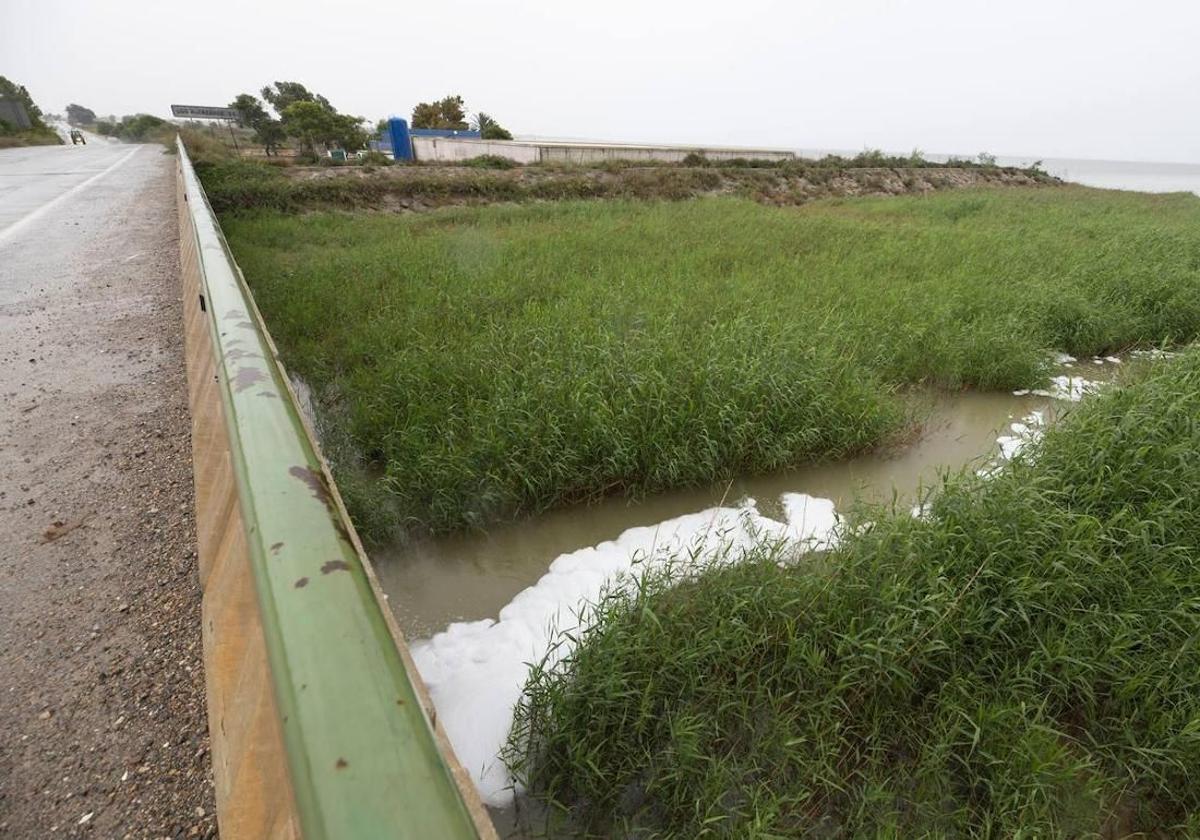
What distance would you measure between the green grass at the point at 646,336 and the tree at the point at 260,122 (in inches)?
1019

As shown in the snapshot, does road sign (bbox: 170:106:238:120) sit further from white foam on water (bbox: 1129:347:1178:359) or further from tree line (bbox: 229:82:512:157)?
white foam on water (bbox: 1129:347:1178:359)

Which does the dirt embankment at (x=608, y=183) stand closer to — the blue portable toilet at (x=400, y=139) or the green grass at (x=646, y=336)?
the green grass at (x=646, y=336)

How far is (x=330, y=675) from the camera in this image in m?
0.70

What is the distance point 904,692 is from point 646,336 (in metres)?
3.08

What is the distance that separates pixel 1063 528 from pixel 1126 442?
102 centimetres

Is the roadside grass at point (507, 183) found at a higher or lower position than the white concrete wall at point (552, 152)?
lower

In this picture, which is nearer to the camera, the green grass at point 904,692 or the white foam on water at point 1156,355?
the green grass at point 904,692

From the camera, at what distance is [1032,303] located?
641 centimetres

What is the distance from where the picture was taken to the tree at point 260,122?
30266 millimetres

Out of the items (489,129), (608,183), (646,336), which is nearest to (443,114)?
(489,129)

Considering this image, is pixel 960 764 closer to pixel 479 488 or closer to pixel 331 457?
pixel 479 488

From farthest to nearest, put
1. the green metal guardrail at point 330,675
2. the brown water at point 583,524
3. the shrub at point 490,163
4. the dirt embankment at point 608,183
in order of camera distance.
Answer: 1. the shrub at point 490,163
2. the dirt embankment at point 608,183
3. the brown water at point 583,524
4. the green metal guardrail at point 330,675

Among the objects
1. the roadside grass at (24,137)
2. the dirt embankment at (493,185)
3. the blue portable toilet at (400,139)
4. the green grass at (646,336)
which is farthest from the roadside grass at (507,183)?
the roadside grass at (24,137)

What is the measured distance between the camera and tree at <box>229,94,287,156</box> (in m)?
30.3
